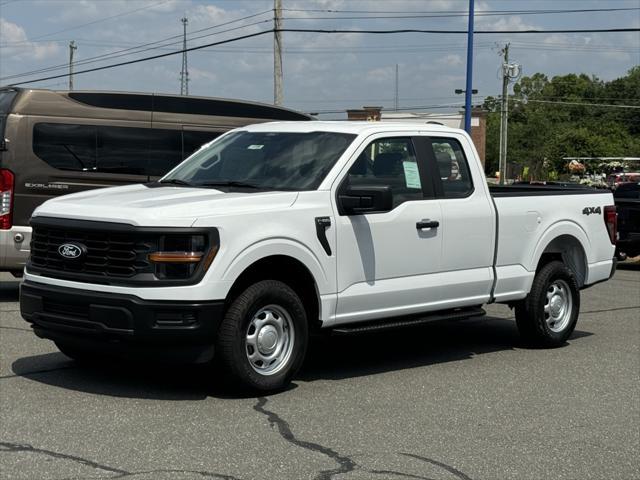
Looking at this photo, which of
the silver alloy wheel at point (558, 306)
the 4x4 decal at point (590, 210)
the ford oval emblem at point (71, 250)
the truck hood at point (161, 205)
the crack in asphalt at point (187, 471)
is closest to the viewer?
the crack in asphalt at point (187, 471)

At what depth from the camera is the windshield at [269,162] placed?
802 centimetres

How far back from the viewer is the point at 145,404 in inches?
276

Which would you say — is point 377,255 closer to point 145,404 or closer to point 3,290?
point 145,404

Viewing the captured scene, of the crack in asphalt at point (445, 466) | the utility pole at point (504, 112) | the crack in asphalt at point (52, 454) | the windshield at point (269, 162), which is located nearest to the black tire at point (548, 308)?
the windshield at point (269, 162)

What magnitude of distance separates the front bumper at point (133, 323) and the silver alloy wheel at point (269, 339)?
372 millimetres

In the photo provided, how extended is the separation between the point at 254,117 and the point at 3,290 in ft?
13.7

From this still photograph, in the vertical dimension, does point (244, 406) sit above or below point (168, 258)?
below

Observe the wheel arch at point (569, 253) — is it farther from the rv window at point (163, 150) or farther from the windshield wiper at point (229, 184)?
the rv window at point (163, 150)

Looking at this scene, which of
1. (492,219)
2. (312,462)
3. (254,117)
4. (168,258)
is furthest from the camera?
(254,117)

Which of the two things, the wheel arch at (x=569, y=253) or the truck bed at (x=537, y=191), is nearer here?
the truck bed at (x=537, y=191)

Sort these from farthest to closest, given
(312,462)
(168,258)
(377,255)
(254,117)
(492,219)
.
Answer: (254,117) → (492,219) → (377,255) → (168,258) → (312,462)

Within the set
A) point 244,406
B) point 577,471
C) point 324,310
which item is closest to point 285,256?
point 324,310

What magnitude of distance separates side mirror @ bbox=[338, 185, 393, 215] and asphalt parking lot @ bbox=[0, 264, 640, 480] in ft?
4.37

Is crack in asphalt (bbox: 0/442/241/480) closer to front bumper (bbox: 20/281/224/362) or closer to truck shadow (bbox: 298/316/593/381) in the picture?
front bumper (bbox: 20/281/224/362)
